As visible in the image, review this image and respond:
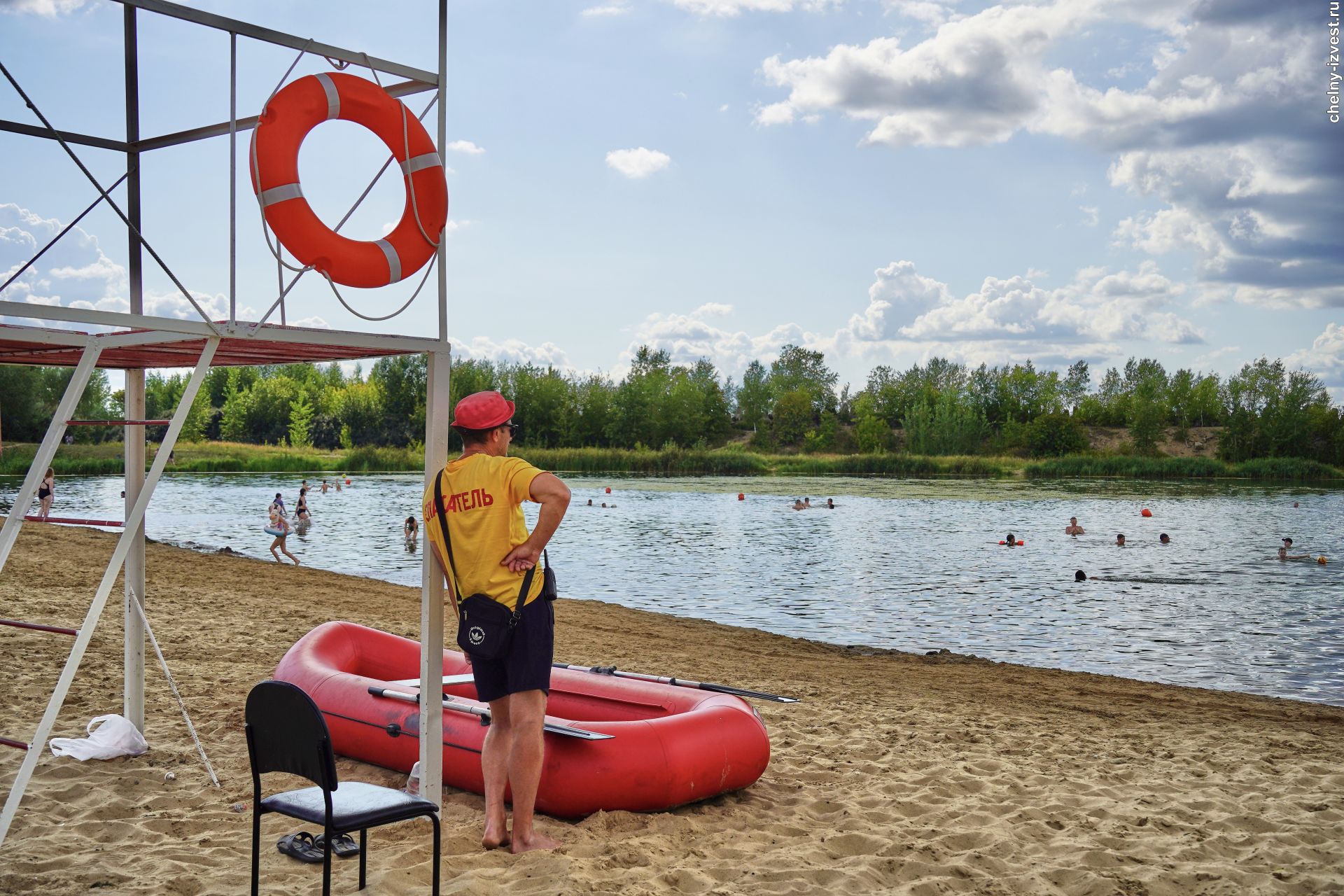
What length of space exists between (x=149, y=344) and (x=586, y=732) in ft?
7.31

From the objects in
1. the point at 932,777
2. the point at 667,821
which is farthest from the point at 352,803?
the point at 932,777

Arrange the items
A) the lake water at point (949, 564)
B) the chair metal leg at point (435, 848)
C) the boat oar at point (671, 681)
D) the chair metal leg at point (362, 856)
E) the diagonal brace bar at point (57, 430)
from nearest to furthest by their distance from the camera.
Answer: the chair metal leg at point (435, 848) < the chair metal leg at point (362, 856) < the diagonal brace bar at point (57, 430) < the boat oar at point (671, 681) < the lake water at point (949, 564)

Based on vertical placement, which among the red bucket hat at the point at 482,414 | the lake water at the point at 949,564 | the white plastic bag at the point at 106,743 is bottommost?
the lake water at the point at 949,564

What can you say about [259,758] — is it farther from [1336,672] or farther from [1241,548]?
[1241,548]

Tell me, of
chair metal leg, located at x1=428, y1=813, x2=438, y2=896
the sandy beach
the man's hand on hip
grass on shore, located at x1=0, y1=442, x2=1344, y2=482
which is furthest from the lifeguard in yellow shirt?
grass on shore, located at x1=0, y1=442, x2=1344, y2=482

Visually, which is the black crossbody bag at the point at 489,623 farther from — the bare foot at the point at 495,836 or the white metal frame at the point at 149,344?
the bare foot at the point at 495,836

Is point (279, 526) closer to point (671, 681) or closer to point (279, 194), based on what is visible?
point (671, 681)

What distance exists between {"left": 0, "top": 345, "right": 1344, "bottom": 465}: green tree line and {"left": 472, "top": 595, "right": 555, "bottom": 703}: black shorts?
2485 inches

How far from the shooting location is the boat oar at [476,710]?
4.06 metres

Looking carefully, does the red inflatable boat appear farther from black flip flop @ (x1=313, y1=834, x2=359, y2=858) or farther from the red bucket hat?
the red bucket hat

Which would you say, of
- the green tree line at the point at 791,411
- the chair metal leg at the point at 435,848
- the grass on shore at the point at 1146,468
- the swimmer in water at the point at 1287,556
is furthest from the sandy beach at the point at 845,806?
the green tree line at the point at 791,411

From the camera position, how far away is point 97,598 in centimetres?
340

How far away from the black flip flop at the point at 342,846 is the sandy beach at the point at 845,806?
0.09m

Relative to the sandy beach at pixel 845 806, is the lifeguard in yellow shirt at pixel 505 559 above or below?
above
